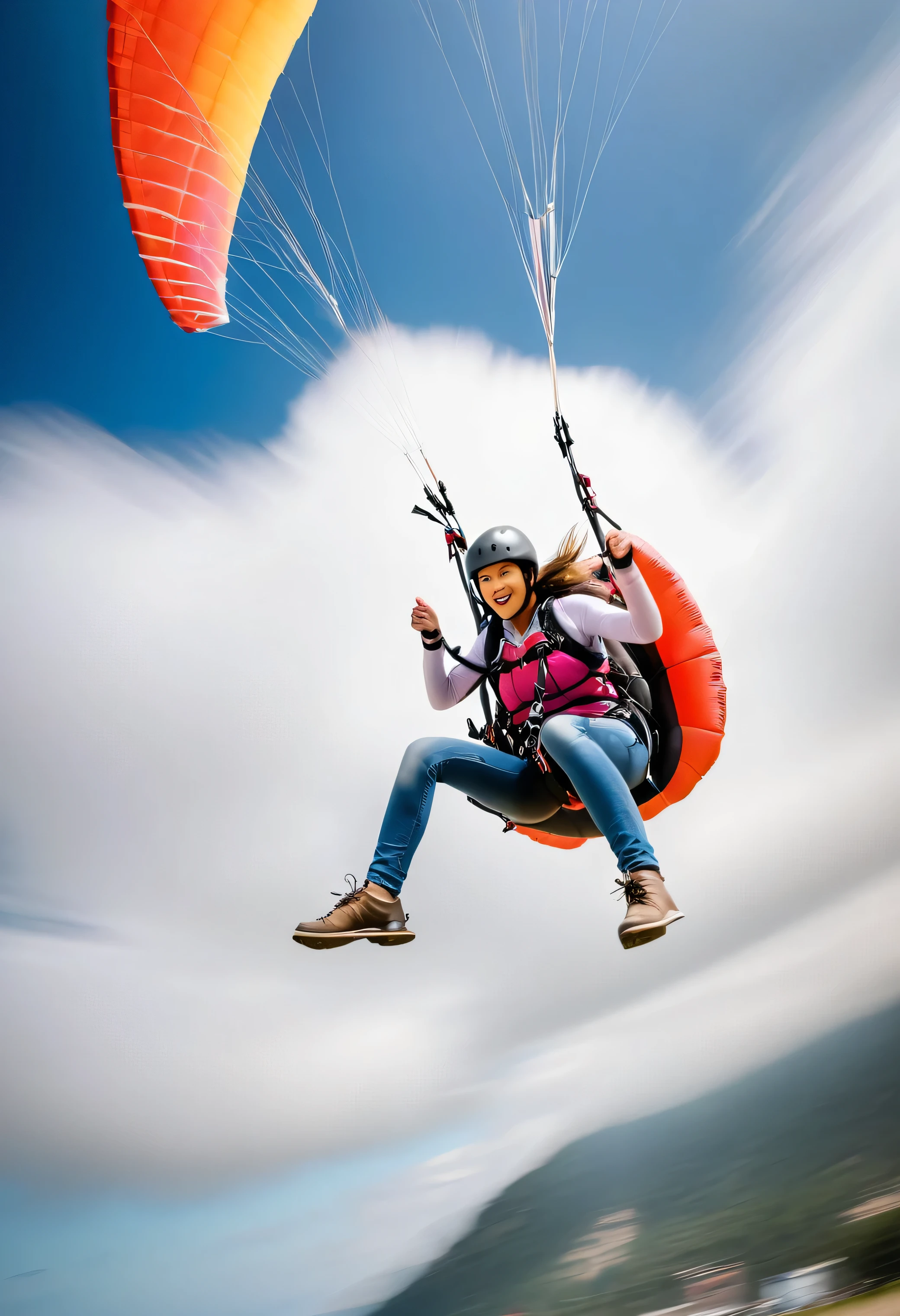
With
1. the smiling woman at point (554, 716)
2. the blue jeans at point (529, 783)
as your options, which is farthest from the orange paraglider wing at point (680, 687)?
the blue jeans at point (529, 783)

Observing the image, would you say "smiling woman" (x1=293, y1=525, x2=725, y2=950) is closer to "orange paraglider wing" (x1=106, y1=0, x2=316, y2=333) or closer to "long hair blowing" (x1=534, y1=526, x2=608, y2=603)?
"long hair blowing" (x1=534, y1=526, x2=608, y2=603)

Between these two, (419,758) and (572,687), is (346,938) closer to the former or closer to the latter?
(419,758)

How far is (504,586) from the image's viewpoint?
239 cm

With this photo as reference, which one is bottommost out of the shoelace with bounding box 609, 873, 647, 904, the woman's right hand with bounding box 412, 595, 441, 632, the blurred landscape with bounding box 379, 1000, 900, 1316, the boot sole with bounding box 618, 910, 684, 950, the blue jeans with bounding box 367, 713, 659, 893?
the blurred landscape with bounding box 379, 1000, 900, 1316

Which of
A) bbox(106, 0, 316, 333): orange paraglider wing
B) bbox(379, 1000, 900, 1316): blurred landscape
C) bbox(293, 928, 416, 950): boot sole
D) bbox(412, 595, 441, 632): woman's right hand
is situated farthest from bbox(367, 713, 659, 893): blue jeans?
bbox(106, 0, 316, 333): orange paraglider wing

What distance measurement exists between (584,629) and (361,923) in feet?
3.49

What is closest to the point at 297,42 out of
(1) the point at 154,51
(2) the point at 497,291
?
(1) the point at 154,51

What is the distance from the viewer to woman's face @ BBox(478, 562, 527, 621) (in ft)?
7.86

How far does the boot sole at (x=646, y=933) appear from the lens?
182 cm

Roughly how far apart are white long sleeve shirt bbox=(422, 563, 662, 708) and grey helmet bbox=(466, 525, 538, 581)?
0.57ft

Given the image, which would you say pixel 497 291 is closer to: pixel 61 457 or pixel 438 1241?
pixel 61 457

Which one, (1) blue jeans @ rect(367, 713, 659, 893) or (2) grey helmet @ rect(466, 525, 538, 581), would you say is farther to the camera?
(2) grey helmet @ rect(466, 525, 538, 581)

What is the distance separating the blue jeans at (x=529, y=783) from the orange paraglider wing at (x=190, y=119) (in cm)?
201

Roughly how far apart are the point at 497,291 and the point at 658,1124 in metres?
3.59
